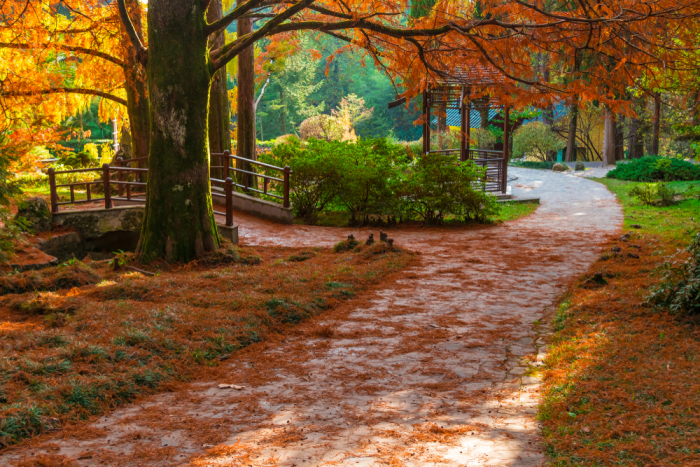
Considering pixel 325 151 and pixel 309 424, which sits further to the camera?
pixel 325 151

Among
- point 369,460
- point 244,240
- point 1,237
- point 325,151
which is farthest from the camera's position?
point 325,151

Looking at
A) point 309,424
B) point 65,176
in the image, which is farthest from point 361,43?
point 65,176

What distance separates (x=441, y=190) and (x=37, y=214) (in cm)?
941

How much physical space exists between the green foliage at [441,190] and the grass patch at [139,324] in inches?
201

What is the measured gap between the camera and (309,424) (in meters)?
4.12

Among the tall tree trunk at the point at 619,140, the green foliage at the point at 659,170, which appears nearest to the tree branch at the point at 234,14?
the green foliage at the point at 659,170

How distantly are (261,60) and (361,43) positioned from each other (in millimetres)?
20516

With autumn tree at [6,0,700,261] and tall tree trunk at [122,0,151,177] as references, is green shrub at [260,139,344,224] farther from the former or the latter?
autumn tree at [6,0,700,261]

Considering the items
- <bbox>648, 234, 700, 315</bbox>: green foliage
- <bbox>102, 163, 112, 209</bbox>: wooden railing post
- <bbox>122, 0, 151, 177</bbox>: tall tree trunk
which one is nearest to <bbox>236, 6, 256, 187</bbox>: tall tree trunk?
<bbox>122, 0, 151, 177</bbox>: tall tree trunk

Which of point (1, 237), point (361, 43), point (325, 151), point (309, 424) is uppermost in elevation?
point (361, 43)

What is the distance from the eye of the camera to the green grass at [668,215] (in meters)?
12.7

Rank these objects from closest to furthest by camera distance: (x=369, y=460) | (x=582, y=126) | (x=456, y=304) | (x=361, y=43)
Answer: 1. (x=369, y=460)
2. (x=456, y=304)
3. (x=361, y=43)
4. (x=582, y=126)

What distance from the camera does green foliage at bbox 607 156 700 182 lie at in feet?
82.1

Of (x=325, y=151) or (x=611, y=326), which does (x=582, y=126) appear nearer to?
(x=325, y=151)
